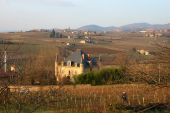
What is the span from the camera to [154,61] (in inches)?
398

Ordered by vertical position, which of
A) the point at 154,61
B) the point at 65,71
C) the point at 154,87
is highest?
the point at 154,61

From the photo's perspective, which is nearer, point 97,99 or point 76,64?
point 97,99

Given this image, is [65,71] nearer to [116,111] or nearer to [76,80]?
[76,80]

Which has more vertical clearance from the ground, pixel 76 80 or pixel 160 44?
pixel 160 44

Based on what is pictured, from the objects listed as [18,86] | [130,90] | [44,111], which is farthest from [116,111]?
[130,90]

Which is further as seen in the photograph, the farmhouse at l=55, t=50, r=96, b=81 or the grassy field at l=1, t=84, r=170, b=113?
the farmhouse at l=55, t=50, r=96, b=81

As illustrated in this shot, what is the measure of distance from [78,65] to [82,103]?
2457 cm

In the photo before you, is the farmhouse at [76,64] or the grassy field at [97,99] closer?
the grassy field at [97,99]

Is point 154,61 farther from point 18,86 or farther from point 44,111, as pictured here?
point 44,111

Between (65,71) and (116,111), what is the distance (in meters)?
32.2

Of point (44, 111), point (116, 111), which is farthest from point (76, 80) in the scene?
point (116, 111)

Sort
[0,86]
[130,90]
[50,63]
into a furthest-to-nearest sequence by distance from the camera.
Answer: [50,63] → [130,90] → [0,86]

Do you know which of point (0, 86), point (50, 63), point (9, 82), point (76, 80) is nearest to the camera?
point (9, 82)

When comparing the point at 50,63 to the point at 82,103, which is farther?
the point at 50,63
